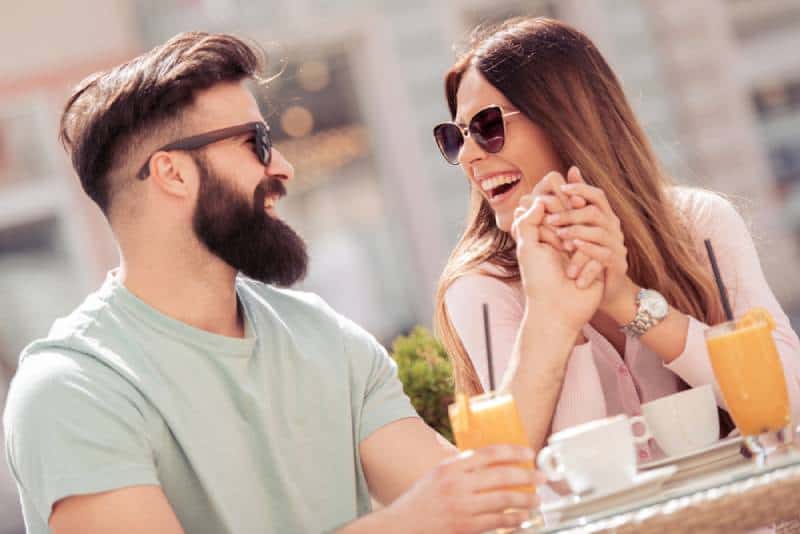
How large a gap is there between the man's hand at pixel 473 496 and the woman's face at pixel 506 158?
0.89m

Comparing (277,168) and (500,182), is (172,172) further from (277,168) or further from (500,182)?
(500,182)

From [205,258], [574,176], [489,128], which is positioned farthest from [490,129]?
[205,258]

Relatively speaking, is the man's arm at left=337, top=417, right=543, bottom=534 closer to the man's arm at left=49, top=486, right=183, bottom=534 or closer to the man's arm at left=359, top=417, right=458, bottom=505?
the man's arm at left=49, top=486, right=183, bottom=534

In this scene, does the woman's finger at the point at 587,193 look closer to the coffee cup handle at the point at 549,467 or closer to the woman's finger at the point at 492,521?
the coffee cup handle at the point at 549,467

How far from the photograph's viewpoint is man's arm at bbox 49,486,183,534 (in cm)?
172

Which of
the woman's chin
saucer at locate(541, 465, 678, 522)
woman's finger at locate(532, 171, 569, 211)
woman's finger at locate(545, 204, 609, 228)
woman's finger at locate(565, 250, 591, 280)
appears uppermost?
woman's finger at locate(532, 171, 569, 211)

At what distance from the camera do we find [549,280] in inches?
82.1

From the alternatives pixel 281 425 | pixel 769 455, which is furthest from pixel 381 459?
pixel 769 455

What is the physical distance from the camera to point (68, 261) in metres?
9.08

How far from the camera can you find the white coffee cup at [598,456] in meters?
1.57

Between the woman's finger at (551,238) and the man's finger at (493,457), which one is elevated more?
the woman's finger at (551,238)

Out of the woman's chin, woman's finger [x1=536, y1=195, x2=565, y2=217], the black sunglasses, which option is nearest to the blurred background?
the woman's chin

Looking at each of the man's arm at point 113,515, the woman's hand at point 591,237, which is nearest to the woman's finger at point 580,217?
the woman's hand at point 591,237

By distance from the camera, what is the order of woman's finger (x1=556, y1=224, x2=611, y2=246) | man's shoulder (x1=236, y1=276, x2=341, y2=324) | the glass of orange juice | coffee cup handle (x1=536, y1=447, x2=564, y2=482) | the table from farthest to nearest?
man's shoulder (x1=236, y1=276, x2=341, y2=324) → woman's finger (x1=556, y1=224, x2=611, y2=246) → the glass of orange juice → coffee cup handle (x1=536, y1=447, x2=564, y2=482) → the table
